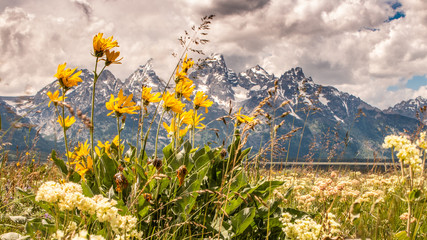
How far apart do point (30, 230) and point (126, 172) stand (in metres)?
0.76

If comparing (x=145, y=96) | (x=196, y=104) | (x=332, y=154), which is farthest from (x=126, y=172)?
(x=332, y=154)

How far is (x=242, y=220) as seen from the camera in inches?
90.0

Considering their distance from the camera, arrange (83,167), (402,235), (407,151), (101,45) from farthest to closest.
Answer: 1. (83,167)
2. (101,45)
3. (402,235)
4. (407,151)

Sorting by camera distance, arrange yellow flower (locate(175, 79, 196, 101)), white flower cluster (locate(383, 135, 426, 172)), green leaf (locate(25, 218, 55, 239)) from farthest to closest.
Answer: yellow flower (locate(175, 79, 196, 101))
green leaf (locate(25, 218, 55, 239))
white flower cluster (locate(383, 135, 426, 172))

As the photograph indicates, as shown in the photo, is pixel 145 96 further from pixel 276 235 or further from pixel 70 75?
pixel 276 235

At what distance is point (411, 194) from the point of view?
1.83m

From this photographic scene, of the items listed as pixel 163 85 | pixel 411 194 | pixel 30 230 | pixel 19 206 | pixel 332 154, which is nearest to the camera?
pixel 411 194

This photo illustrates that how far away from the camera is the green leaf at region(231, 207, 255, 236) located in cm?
225

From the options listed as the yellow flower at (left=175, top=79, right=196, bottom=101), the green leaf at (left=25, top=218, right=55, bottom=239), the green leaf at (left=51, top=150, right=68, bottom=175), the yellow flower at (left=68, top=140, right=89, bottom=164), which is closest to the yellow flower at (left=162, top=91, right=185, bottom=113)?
the yellow flower at (left=175, top=79, right=196, bottom=101)

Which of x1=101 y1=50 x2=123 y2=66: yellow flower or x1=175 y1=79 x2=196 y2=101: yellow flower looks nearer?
x1=101 y1=50 x2=123 y2=66: yellow flower

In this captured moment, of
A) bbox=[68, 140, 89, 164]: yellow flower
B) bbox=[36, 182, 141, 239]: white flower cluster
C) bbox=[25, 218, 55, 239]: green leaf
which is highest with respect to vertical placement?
bbox=[68, 140, 89, 164]: yellow flower

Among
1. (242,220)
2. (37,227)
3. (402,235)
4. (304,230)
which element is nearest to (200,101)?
(242,220)

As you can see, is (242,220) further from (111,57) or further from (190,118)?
(111,57)

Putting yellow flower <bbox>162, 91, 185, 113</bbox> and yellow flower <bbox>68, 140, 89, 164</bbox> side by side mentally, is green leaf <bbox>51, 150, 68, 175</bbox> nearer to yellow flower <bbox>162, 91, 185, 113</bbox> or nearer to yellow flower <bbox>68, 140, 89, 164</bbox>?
yellow flower <bbox>68, 140, 89, 164</bbox>
